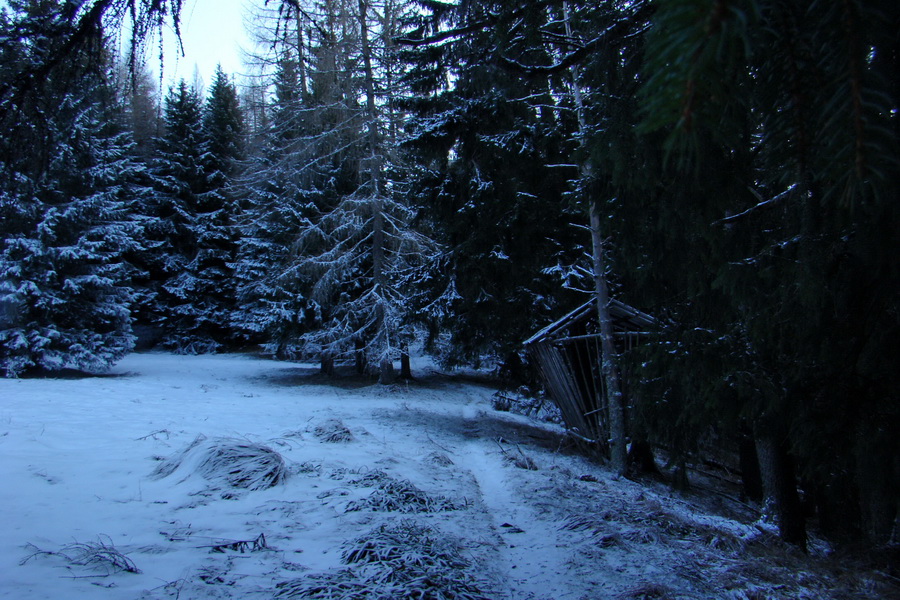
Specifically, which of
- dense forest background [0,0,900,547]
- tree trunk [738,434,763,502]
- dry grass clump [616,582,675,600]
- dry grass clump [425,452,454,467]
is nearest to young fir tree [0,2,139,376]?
dense forest background [0,0,900,547]

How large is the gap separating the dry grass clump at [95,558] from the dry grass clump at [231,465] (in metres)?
1.25

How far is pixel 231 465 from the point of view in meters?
4.02

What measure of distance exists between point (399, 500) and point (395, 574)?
1.32 metres

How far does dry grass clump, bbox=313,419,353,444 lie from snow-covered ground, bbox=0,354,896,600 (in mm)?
31

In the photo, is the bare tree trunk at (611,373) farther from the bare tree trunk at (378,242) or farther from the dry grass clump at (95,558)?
the bare tree trunk at (378,242)

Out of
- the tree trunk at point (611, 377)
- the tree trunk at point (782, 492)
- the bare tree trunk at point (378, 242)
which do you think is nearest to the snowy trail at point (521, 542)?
the tree trunk at point (611, 377)

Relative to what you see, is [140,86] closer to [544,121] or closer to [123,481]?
[123,481]

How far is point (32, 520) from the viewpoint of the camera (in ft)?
9.39

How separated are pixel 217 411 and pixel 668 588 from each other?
720 centimetres

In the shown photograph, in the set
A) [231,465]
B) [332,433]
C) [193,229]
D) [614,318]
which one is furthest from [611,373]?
[193,229]

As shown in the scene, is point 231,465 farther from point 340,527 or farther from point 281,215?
point 281,215

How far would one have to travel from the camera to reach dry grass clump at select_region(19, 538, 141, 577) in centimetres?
233

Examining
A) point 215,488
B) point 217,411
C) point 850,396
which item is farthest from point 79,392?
point 850,396

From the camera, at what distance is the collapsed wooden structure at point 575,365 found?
7535mm
